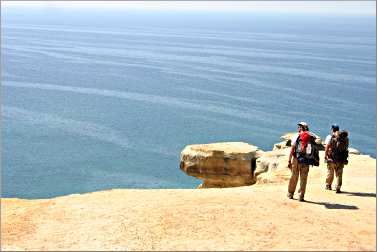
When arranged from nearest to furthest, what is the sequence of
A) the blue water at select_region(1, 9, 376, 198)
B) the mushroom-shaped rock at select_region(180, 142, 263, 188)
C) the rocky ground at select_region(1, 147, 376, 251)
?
the rocky ground at select_region(1, 147, 376, 251) → the mushroom-shaped rock at select_region(180, 142, 263, 188) → the blue water at select_region(1, 9, 376, 198)

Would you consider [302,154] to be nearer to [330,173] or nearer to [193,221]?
[330,173]

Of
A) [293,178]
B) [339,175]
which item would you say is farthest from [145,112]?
[293,178]

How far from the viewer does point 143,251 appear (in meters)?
13.1

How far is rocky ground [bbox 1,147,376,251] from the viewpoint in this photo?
1360cm

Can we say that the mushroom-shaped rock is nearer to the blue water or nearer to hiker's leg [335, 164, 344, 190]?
hiker's leg [335, 164, 344, 190]

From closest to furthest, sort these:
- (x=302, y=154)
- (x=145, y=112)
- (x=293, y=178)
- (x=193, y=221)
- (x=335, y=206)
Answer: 1. (x=193, y=221)
2. (x=335, y=206)
3. (x=302, y=154)
4. (x=293, y=178)
5. (x=145, y=112)

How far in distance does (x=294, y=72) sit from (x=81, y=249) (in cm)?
14882

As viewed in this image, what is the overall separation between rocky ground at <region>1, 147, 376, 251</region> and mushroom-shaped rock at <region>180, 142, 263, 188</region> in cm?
999

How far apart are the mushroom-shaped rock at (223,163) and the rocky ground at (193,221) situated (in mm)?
9992

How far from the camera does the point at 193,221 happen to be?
15.1 meters

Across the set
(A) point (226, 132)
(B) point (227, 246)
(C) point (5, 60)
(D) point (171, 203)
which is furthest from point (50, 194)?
(C) point (5, 60)

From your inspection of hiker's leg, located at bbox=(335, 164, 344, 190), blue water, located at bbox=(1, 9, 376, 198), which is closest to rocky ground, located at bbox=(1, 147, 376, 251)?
hiker's leg, located at bbox=(335, 164, 344, 190)

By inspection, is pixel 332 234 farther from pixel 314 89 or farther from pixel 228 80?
pixel 228 80

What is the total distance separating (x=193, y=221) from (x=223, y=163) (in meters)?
14.9
